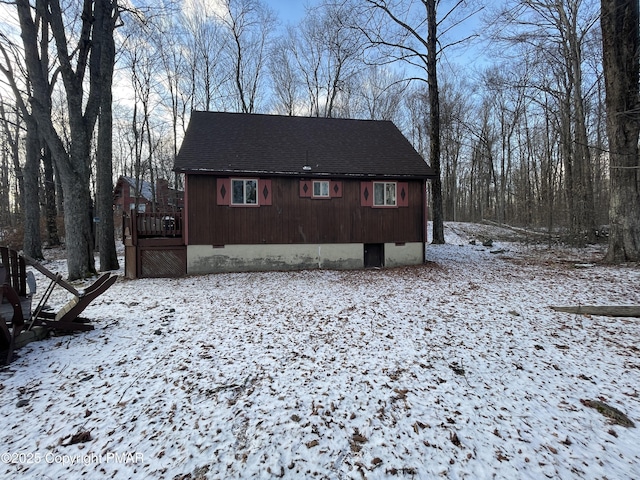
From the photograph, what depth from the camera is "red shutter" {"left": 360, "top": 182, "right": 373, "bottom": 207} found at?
11.8 metres

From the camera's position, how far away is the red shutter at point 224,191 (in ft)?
35.5

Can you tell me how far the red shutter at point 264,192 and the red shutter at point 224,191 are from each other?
3.66 feet

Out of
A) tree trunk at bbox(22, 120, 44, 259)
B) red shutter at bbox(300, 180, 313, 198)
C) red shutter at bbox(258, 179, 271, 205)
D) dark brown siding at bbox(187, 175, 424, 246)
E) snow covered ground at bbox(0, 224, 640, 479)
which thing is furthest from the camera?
tree trunk at bbox(22, 120, 44, 259)

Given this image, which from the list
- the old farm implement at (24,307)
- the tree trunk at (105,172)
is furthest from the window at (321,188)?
the old farm implement at (24,307)

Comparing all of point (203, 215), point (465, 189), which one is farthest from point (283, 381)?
point (465, 189)

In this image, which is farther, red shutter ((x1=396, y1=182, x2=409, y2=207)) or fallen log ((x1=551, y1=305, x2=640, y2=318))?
red shutter ((x1=396, y1=182, x2=409, y2=207))

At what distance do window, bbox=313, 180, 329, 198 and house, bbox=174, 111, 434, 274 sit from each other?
0.04m

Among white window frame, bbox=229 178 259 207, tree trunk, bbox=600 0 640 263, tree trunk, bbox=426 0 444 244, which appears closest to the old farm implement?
white window frame, bbox=229 178 259 207

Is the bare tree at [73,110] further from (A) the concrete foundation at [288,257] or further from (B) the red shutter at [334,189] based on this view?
(B) the red shutter at [334,189]

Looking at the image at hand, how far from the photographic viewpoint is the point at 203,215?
1072 centimetres

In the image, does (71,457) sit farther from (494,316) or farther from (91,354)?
(494,316)

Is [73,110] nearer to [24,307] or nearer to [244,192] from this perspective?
[244,192]

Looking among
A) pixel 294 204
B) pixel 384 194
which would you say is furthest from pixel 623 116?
pixel 294 204

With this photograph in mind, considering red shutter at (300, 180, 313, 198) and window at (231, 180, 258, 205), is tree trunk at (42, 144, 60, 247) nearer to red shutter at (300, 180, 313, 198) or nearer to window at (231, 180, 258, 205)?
window at (231, 180, 258, 205)
